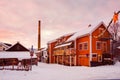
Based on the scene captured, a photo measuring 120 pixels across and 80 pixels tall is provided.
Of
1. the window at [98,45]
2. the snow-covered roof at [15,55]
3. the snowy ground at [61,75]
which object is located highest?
the window at [98,45]

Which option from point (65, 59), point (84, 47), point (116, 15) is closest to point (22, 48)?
point (65, 59)

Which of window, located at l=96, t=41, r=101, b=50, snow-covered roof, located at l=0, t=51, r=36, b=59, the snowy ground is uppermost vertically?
window, located at l=96, t=41, r=101, b=50

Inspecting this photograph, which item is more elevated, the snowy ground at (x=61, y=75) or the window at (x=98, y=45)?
the window at (x=98, y=45)

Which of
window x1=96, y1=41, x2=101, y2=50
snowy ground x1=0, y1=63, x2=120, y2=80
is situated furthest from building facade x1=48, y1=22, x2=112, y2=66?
snowy ground x1=0, y1=63, x2=120, y2=80

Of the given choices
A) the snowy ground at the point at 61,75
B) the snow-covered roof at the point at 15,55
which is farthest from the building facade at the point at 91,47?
the snowy ground at the point at 61,75

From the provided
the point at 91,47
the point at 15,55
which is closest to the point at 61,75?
the point at 91,47

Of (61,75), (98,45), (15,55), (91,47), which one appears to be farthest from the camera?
(15,55)

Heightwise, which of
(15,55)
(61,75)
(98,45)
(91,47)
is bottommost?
(61,75)

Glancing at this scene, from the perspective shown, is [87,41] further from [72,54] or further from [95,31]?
[72,54]

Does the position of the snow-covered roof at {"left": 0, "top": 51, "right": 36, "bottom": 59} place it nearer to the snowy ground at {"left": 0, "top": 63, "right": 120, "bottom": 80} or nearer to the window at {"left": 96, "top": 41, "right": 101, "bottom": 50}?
the window at {"left": 96, "top": 41, "right": 101, "bottom": 50}

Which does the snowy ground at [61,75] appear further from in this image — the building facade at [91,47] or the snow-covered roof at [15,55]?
the snow-covered roof at [15,55]

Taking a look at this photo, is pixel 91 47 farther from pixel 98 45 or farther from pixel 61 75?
pixel 61 75

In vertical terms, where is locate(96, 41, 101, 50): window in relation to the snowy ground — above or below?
above

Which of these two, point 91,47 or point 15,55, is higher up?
point 91,47
